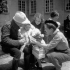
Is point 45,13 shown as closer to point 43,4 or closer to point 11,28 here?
point 43,4

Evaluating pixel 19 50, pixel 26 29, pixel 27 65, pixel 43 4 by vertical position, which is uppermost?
pixel 43 4

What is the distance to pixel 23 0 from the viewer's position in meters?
23.0

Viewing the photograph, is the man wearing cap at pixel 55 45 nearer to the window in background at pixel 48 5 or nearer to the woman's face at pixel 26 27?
the woman's face at pixel 26 27

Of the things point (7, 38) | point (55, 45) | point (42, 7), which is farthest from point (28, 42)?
point (42, 7)

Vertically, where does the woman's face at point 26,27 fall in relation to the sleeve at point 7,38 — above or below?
above

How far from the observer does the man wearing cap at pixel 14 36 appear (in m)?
4.48

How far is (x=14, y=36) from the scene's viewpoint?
15.3 feet

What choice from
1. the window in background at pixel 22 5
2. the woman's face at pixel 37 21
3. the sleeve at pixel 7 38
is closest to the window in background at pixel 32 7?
the window in background at pixel 22 5

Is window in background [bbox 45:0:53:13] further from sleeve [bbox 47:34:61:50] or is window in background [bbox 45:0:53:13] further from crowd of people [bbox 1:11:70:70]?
sleeve [bbox 47:34:61:50]

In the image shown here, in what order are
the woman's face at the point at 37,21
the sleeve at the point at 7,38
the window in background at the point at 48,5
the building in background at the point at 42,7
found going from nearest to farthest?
the sleeve at the point at 7,38, the woman's face at the point at 37,21, the building in background at the point at 42,7, the window in background at the point at 48,5

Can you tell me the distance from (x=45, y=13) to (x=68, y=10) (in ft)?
7.80

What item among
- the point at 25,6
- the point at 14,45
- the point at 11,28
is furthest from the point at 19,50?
the point at 25,6

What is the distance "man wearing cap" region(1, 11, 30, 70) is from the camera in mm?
4477

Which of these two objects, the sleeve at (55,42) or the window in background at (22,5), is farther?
the window in background at (22,5)
